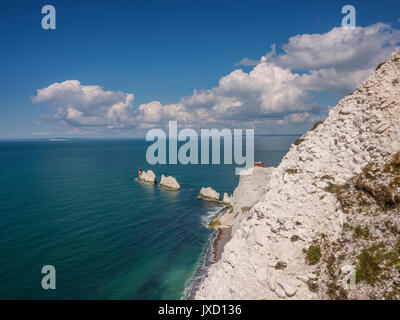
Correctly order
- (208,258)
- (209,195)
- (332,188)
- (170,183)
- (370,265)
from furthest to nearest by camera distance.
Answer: (170,183)
(209,195)
(208,258)
(332,188)
(370,265)

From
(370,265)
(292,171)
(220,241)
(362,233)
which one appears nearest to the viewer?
(370,265)

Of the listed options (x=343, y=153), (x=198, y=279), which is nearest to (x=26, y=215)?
(x=198, y=279)

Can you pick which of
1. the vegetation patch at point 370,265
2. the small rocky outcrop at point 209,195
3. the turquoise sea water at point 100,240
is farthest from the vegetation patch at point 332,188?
the small rocky outcrop at point 209,195

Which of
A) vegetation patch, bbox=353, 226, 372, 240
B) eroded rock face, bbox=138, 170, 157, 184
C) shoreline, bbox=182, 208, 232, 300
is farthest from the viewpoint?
eroded rock face, bbox=138, 170, 157, 184

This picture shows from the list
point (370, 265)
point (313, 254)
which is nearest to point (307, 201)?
point (313, 254)

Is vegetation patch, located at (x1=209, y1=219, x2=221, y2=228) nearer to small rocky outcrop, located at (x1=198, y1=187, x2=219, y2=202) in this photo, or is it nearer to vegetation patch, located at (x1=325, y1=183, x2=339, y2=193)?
small rocky outcrop, located at (x1=198, y1=187, x2=219, y2=202)

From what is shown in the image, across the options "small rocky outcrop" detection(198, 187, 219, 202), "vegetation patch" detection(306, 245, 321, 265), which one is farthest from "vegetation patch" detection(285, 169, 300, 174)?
"small rocky outcrop" detection(198, 187, 219, 202)

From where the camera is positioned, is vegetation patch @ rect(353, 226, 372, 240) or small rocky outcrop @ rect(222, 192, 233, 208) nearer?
vegetation patch @ rect(353, 226, 372, 240)

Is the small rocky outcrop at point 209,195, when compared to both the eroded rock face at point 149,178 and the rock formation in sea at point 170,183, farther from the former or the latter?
the eroded rock face at point 149,178

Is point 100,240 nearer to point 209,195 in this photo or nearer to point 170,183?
point 209,195
